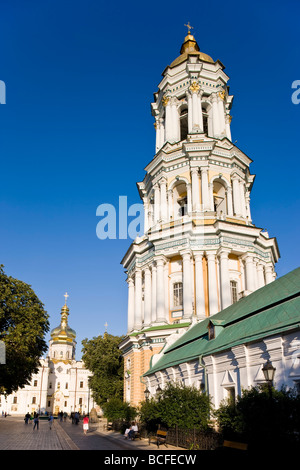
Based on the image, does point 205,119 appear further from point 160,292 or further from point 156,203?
point 160,292

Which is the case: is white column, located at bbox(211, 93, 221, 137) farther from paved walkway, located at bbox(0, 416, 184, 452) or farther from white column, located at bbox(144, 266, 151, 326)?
paved walkway, located at bbox(0, 416, 184, 452)

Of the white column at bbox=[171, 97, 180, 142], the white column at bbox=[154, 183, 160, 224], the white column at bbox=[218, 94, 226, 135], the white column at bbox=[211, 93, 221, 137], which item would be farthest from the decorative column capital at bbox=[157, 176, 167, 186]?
the white column at bbox=[218, 94, 226, 135]

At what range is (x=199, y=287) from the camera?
105 ft

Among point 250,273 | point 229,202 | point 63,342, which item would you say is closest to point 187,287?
point 250,273

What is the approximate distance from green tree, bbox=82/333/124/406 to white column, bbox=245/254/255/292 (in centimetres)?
1908

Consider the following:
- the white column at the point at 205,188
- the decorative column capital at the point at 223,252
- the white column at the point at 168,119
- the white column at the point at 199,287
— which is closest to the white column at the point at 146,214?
the white column at the point at 168,119

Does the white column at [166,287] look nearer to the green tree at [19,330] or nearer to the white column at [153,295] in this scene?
the white column at [153,295]

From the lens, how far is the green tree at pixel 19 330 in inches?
1126

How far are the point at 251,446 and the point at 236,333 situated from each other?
5.48m

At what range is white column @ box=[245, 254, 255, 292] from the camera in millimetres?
32594

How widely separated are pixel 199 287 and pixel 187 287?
941mm

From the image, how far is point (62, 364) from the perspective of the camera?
93.0 m

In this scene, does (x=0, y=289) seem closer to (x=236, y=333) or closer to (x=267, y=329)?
(x=236, y=333)

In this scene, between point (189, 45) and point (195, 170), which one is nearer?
point (195, 170)
